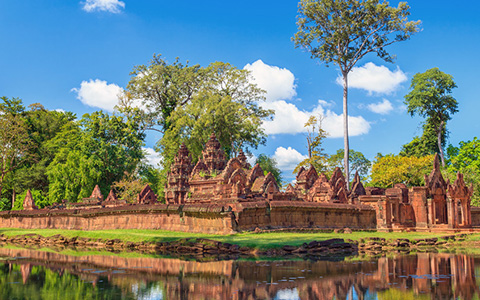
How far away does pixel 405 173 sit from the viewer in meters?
51.6

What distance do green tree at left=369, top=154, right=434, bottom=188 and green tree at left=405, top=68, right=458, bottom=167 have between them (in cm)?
550

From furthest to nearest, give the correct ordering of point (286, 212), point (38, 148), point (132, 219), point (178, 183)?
1. point (38, 148)
2. point (178, 183)
3. point (132, 219)
4. point (286, 212)

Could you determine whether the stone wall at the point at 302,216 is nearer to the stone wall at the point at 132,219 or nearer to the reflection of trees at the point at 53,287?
the stone wall at the point at 132,219

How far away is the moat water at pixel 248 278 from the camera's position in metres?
9.10

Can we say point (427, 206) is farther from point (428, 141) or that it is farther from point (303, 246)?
point (428, 141)

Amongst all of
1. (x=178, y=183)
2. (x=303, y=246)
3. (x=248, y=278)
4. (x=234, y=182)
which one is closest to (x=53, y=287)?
(x=248, y=278)

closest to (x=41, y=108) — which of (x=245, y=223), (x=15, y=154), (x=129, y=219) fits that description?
(x=15, y=154)

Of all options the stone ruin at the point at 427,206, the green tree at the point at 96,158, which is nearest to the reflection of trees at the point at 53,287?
the stone ruin at the point at 427,206

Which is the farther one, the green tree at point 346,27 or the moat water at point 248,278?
the green tree at point 346,27

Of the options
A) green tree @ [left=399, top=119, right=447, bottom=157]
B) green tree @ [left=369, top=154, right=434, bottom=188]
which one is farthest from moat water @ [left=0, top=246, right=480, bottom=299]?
green tree @ [left=399, top=119, right=447, bottom=157]

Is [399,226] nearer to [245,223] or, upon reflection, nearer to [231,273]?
[245,223]

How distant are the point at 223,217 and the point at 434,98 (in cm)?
4292

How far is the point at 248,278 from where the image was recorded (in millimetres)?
10875

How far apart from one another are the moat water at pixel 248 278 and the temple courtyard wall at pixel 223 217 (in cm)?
584
